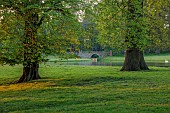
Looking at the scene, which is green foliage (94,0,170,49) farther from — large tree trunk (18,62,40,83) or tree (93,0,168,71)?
large tree trunk (18,62,40,83)

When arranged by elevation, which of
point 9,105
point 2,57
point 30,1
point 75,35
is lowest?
point 9,105

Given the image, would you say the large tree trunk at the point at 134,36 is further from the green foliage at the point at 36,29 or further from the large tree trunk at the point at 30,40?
the large tree trunk at the point at 30,40

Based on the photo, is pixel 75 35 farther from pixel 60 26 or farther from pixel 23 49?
pixel 23 49

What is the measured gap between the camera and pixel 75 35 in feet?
61.1

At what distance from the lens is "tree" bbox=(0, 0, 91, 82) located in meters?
16.1

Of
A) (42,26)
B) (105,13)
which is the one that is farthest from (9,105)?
(105,13)

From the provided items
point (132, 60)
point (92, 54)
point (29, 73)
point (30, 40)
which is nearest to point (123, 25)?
point (132, 60)

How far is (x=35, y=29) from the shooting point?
1781cm

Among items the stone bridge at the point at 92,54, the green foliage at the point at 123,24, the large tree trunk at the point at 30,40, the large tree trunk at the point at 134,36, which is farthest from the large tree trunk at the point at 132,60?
the stone bridge at the point at 92,54

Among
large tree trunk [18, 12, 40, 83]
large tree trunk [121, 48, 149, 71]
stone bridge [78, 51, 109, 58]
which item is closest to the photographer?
large tree trunk [18, 12, 40, 83]

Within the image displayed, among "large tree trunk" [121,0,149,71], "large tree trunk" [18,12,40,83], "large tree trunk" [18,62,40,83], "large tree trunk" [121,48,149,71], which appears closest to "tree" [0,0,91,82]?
"large tree trunk" [18,12,40,83]

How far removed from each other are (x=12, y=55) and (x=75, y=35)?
12.1ft

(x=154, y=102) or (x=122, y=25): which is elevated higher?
(x=122, y=25)

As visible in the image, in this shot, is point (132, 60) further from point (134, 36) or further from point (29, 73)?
point (29, 73)
